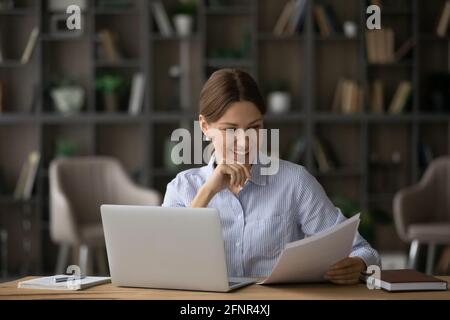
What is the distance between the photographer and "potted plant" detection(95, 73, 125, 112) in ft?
19.5

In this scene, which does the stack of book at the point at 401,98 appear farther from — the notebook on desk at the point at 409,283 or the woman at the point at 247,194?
the notebook on desk at the point at 409,283

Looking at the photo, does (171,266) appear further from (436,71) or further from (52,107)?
(436,71)

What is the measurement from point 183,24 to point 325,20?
3.36 ft

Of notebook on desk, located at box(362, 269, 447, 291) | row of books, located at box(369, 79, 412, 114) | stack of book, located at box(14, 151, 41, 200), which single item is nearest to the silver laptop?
notebook on desk, located at box(362, 269, 447, 291)

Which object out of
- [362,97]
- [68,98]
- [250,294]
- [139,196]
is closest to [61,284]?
[250,294]

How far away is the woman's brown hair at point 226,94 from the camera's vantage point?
234 cm

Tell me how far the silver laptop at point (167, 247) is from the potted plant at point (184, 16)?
416 centimetres

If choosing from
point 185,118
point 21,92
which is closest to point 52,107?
point 21,92

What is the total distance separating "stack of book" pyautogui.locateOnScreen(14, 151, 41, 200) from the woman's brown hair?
3724 millimetres

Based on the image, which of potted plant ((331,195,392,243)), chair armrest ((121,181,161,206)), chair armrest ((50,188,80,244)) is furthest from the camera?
chair armrest ((121,181,161,206))

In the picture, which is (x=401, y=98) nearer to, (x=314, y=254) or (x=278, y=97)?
(x=278, y=97)

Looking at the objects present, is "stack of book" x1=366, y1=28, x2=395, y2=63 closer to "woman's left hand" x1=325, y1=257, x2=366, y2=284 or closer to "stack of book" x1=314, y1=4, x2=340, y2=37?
"stack of book" x1=314, y1=4, x2=340, y2=37

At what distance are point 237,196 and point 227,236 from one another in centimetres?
12

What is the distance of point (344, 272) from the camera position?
6.66ft
